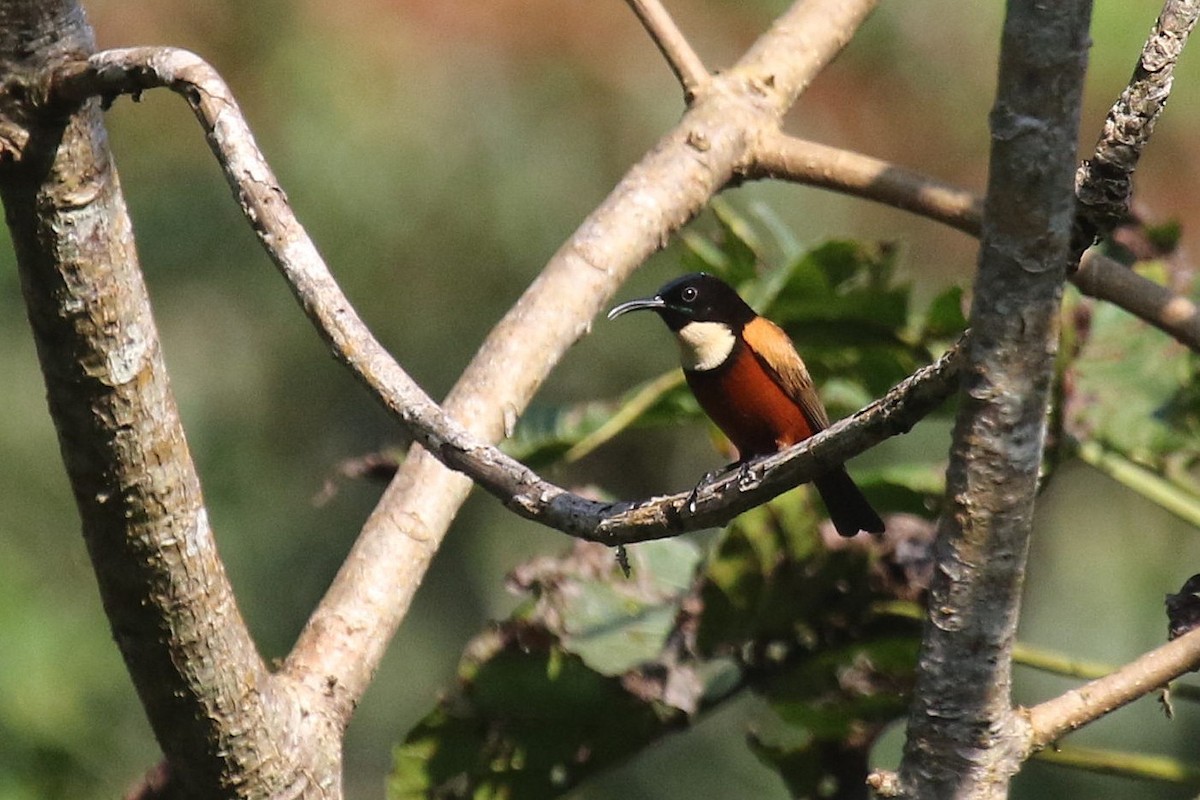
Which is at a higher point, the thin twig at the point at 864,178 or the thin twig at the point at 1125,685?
the thin twig at the point at 864,178

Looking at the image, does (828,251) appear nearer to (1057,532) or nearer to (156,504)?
(156,504)

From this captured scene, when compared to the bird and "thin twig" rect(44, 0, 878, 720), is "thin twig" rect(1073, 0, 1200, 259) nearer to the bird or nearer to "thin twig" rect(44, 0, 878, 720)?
"thin twig" rect(44, 0, 878, 720)

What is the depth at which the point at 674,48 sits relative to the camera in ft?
11.9

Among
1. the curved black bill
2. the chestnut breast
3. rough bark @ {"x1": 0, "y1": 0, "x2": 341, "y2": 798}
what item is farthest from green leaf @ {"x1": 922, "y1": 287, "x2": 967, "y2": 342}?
rough bark @ {"x1": 0, "y1": 0, "x2": 341, "y2": 798}

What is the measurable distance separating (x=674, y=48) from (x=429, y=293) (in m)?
3.65

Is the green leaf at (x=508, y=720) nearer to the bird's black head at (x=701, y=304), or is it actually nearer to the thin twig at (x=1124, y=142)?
the bird's black head at (x=701, y=304)

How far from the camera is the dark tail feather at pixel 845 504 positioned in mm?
3652

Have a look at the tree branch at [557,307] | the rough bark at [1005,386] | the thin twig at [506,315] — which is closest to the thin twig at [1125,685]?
the rough bark at [1005,386]

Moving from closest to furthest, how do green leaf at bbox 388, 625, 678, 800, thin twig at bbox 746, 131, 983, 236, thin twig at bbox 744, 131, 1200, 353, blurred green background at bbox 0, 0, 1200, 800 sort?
thin twig at bbox 744, 131, 1200, 353
thin twig at bbox 746, 131, 983, 236
green leaf at bbox 388, 625, 678, 800
blurred green background at bbox 0, 0, 1200, 800

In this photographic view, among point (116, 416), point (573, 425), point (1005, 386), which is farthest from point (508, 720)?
point (1005, 386)

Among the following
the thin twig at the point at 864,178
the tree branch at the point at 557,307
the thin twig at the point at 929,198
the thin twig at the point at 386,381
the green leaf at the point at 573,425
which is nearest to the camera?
the thin twig at the point at 386,381

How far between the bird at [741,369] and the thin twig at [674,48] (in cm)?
58

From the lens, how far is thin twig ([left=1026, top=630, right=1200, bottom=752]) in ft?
7.67

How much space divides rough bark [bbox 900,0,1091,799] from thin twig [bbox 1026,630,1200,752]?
0.70 ft
